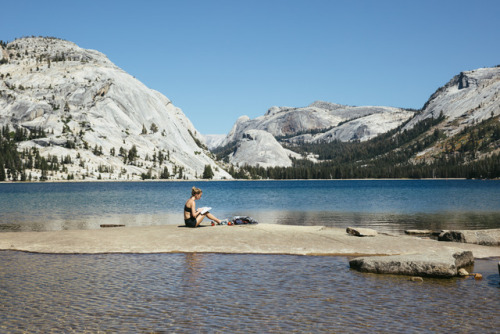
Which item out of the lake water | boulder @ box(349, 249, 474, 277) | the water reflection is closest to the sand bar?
the lake water

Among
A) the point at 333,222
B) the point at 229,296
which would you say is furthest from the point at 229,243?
the point at 333,222

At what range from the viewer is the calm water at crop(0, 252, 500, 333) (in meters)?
14.3

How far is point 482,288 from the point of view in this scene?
19062 millimetres

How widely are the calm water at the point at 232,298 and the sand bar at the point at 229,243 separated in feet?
11.4

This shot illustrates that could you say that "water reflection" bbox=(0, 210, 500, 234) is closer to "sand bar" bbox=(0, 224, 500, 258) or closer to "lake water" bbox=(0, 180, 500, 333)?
"sand bar" bbox=(0, 224, 500, 258)

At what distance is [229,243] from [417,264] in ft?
40.5

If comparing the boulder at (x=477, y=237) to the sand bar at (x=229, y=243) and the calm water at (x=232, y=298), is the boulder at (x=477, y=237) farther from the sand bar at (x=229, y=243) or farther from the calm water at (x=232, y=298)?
the calm water at (x=232, y=298)

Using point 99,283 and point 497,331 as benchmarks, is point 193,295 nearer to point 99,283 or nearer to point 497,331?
point 99,283

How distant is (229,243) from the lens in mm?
29656

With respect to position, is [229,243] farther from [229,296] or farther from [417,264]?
[417,264]

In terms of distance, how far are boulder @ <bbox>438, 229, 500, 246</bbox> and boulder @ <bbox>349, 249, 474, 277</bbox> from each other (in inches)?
360

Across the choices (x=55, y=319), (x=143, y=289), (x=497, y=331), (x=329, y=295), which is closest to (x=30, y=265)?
(x=143, y=289)

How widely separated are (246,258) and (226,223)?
11290 mm

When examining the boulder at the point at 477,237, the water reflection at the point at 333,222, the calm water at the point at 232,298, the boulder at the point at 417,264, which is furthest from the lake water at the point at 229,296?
the water reflection at the point at 333,222
